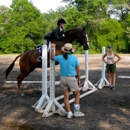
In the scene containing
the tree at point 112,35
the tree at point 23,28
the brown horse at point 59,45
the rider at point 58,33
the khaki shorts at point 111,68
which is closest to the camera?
the rider at point 58,33

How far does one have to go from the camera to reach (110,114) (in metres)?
6.15

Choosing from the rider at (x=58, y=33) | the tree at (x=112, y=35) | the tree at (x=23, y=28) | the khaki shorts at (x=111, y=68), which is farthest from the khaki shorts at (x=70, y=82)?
the tree at (x=23, y=28)

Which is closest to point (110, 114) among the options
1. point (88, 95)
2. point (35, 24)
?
point (88, 95)

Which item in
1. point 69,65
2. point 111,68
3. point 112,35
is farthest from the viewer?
point 112,35

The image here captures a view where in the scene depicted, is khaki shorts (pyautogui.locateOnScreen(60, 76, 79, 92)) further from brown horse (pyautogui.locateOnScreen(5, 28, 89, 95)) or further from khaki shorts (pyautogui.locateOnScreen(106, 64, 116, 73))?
khaki shorts (pyautogui.locateOnScreen(106, 64, 116, 73))

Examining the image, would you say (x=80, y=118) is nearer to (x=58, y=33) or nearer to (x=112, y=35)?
(x=58, y=33)

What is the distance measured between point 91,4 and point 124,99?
4657 cm

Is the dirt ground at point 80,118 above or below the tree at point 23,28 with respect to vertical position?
below

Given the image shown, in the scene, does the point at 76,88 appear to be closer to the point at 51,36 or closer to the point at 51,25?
the point at 51,36

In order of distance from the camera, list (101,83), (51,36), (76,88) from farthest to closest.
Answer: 1. (101,83)
2. (51,36)
3. (76,88)

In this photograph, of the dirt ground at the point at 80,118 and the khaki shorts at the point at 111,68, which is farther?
the khaki shorts at the point at 111,68

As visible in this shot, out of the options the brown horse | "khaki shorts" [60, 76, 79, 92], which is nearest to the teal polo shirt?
"khaki shorts" [60, 76, 79, 92]

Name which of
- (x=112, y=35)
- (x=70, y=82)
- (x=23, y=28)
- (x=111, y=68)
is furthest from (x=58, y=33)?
(x=23, y=28)

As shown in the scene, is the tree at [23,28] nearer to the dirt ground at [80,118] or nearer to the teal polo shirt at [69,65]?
the dirt ground at [80,118]
